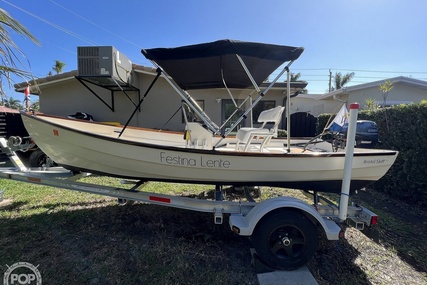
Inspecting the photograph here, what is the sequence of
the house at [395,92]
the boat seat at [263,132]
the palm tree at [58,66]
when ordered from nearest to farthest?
the boat seat at [263,132] → the house at [395,92] → the palm tree at [58,66]

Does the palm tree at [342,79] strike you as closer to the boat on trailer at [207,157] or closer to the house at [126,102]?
the house at [126,102]

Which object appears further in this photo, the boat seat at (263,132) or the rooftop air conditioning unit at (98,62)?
the rooftop air conditioning unit at (98,62)

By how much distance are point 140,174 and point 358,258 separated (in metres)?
2.92

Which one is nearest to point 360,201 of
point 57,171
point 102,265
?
point 102,265

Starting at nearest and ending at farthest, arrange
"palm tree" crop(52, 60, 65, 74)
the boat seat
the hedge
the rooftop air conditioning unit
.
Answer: the boat seat, the hedge, the rooftop air conditioning unit, "palm tree" crop(52, 60, 65, 74)

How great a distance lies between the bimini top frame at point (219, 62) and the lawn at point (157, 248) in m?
1.54

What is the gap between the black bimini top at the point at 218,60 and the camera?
2602 millimetres

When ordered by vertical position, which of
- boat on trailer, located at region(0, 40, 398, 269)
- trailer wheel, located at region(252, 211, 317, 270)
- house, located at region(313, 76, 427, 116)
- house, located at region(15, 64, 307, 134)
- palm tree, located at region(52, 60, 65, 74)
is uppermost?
palm tree, located at region(52, 60, 65, 74)

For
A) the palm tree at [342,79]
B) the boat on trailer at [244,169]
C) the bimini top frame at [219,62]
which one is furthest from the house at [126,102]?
the palm tree at [342,79]

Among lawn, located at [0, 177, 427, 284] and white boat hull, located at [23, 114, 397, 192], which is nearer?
lawn, located at [0, 177, 427, 284]

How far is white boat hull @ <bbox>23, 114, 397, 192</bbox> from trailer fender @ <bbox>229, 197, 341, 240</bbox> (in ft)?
1.36

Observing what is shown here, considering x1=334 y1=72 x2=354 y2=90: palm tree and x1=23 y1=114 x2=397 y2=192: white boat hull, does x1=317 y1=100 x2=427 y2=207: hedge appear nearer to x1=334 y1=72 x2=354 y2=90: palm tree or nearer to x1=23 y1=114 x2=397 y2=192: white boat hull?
x1=23 y1=114 x2=397 y2=192: white boat hull

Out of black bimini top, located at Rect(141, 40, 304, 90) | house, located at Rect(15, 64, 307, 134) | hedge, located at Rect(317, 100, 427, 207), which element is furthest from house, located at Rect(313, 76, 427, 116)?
black bimini top, located at Rect(141, 40, 304, 90)

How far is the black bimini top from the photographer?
260 cm
